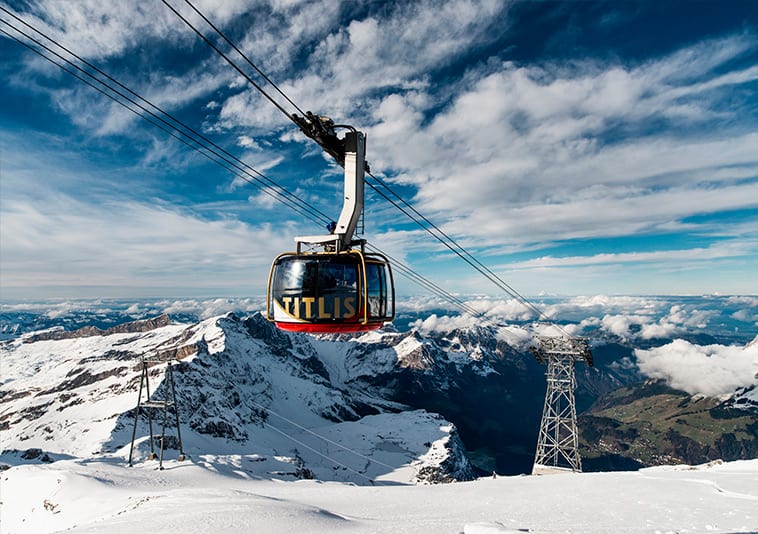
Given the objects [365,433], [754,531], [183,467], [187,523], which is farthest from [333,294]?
[365,433]

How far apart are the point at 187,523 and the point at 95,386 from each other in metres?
204

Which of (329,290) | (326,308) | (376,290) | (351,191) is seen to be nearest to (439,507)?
(376,290)

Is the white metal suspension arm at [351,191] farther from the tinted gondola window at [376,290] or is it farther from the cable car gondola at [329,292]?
the tinted gondola window at [376,290]

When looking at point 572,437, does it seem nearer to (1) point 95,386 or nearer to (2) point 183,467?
(2) point 183,467

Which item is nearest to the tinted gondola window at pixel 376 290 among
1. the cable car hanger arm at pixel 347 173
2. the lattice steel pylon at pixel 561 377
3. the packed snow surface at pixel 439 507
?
the cable car hanger arm at pixel 347 173

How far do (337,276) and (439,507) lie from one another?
1487cm

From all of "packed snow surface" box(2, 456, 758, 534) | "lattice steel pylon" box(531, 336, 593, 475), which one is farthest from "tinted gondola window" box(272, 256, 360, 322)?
"lattice steel pylon" box(531, 336, 593, 475)

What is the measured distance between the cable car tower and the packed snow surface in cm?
919

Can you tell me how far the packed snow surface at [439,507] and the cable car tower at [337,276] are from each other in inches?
362

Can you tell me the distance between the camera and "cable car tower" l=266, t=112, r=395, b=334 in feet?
46.3

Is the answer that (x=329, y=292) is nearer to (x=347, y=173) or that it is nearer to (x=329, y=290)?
(x=329, y=290)

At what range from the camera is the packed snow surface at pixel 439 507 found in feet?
→ 49.8

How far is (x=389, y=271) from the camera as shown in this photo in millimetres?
17094

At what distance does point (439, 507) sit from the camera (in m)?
20.2
